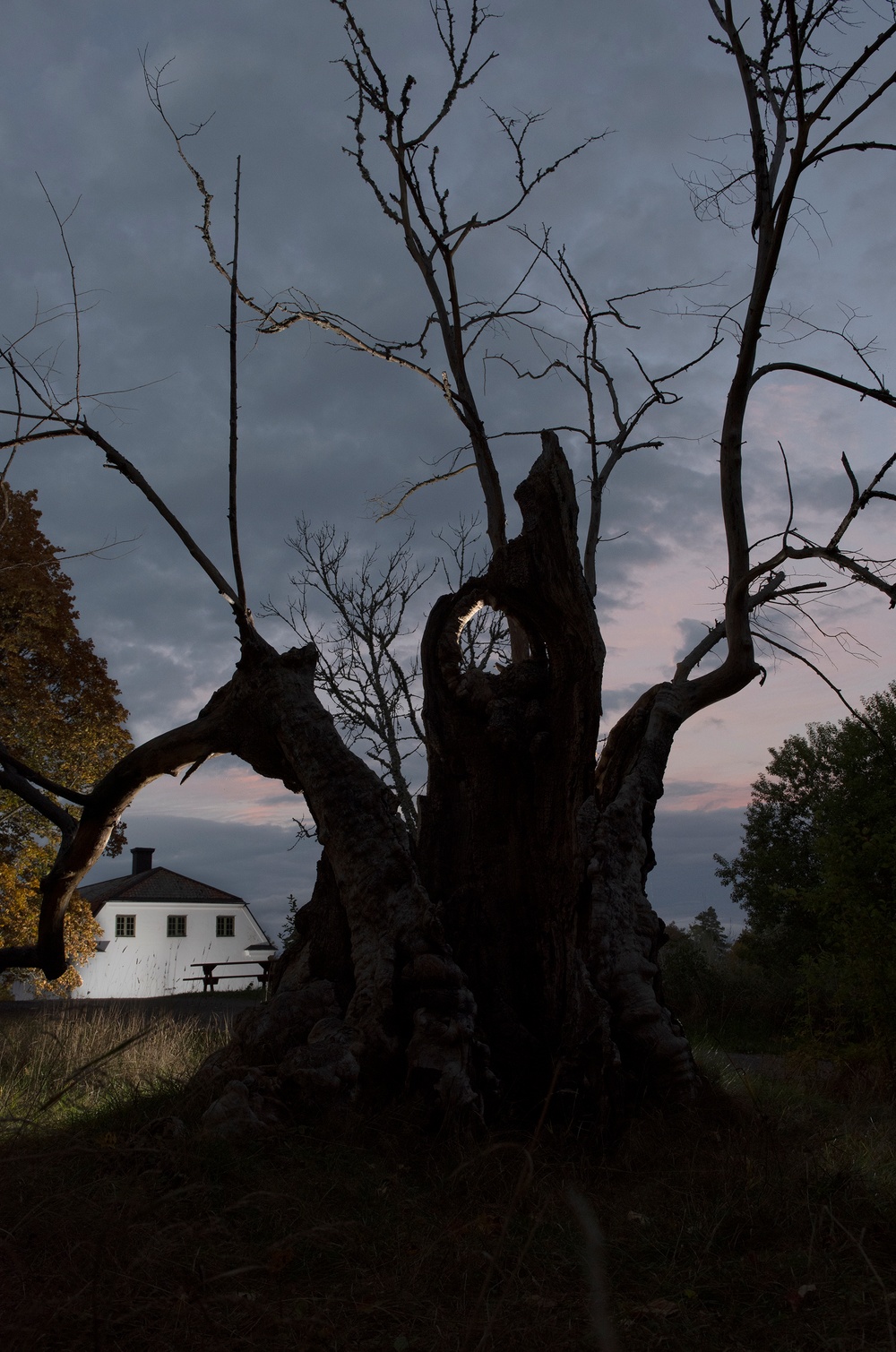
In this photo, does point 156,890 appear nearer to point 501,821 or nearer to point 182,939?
point 182,939

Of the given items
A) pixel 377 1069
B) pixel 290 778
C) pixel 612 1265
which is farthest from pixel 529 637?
pixel 612 1265

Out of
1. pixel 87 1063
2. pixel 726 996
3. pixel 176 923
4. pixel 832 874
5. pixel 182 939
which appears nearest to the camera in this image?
pixel 87 1063

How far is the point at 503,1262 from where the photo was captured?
3.28 metres

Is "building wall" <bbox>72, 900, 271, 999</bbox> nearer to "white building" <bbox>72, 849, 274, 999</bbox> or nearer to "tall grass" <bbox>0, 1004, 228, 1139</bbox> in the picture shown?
"white building" <bbox>72, 849, 274, 999</bbox>

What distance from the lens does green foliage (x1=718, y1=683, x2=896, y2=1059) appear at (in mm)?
11031

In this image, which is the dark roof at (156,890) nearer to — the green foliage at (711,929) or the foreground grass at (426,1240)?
the green foliage at (711,929)

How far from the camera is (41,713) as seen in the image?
16359 mm

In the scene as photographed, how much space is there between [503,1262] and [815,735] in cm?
1806

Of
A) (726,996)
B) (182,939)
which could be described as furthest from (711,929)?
(182,939)

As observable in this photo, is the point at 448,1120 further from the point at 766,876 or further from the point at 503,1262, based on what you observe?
the point at 766,876

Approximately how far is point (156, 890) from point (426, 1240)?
1364 inches

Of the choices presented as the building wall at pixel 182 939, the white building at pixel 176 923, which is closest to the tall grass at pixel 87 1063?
the building wall at pixel 182 939

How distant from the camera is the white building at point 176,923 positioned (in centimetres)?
3362

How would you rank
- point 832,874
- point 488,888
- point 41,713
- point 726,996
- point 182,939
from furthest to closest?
point 182,939
point 726,996
point 41,713
point 832,874
point 488,888
